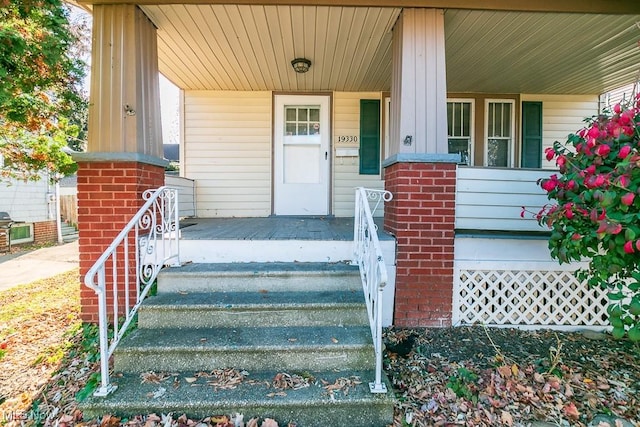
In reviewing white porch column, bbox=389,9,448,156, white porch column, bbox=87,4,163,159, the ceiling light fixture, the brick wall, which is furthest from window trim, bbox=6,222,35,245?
white porch column, bbox=389,9,448,156

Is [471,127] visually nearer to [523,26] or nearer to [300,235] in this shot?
[523,26]

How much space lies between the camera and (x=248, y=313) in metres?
2.40

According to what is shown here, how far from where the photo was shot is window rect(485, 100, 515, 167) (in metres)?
5.43

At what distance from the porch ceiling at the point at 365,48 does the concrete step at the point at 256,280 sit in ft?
8.09

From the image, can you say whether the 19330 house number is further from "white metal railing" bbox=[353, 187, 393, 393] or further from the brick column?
the brick column

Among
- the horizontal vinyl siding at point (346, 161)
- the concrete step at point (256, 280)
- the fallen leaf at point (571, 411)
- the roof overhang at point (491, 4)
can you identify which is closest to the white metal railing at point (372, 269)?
the concrete step at point (256, 280)

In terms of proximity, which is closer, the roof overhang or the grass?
the grass

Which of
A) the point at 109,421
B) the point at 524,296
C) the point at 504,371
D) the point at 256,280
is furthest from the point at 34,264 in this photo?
the point at 524,296

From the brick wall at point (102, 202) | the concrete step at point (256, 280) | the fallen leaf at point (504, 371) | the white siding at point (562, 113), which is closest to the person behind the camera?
the fallen leaf at point (504, 371)

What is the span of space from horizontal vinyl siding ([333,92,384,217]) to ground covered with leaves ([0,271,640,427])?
287 cm

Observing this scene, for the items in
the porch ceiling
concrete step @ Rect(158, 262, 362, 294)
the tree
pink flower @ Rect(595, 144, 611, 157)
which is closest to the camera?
pink flower @ Rect(595, 144, 611, 157)

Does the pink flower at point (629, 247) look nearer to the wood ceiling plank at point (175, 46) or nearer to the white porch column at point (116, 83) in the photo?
the white porch column at point (116, 83)

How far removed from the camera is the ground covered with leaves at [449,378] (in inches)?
74.8

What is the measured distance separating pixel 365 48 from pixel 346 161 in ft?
6.33
